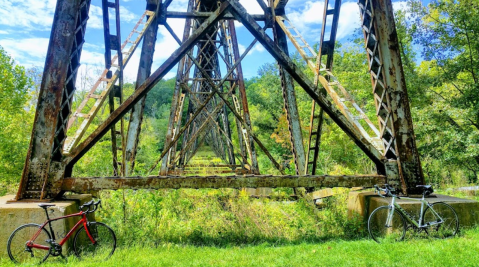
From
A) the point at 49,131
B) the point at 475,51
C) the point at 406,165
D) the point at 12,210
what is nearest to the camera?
the point at 12,210

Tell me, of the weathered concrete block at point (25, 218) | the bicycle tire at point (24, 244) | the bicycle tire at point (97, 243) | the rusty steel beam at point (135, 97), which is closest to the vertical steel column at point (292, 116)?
the rusty steel beam at point (135, 97)

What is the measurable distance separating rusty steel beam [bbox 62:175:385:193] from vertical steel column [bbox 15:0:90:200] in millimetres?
232

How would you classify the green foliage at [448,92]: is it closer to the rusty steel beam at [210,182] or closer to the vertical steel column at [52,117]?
the rusty steel beam at [210,182]

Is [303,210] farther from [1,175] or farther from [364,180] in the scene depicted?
[1,175]

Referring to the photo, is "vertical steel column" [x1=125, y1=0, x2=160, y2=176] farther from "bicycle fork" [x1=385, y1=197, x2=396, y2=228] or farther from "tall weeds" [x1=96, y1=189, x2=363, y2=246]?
"bicycle fork" [x1=385, y1=197, x2=396, y2=228]

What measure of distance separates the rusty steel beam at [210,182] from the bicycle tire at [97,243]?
47 centimetres

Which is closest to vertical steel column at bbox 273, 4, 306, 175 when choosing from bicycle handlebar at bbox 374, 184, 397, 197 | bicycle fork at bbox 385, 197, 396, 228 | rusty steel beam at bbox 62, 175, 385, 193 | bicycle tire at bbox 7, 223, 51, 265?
rusty steel beam at bbox 62, 175, 385, 193

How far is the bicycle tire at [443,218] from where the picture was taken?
3.46 m

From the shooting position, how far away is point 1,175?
639 inches

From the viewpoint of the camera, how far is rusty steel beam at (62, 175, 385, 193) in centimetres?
354

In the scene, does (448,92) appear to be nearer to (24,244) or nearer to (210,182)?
(210,182)

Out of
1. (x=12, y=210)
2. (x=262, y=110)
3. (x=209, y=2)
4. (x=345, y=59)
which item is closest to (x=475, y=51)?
(x=345, y=59)

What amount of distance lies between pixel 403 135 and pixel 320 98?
115cm

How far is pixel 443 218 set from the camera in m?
3.47
